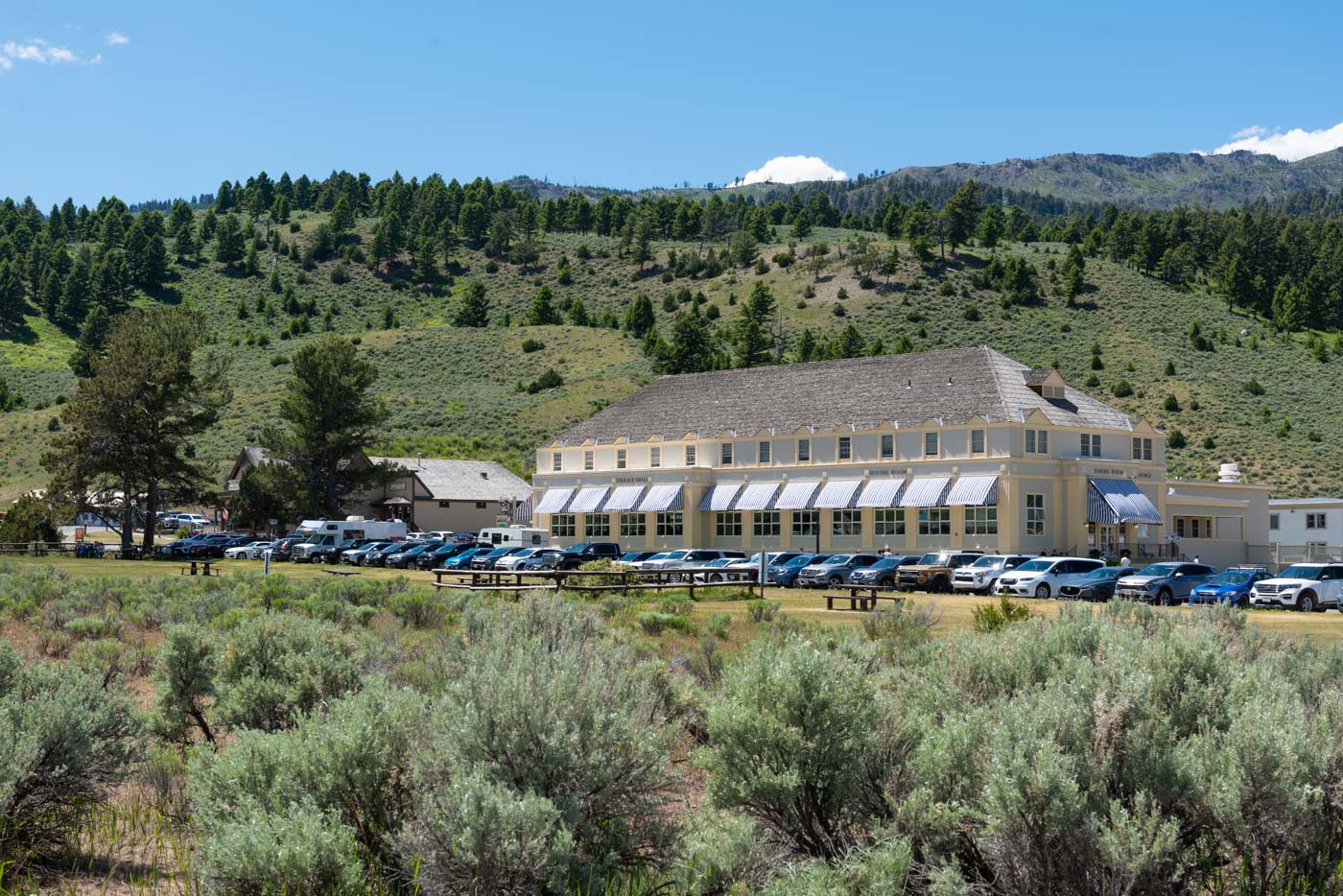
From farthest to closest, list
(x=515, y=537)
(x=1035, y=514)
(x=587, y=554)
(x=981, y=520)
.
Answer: (x=515, y=537)
(x=587, y=554)
(x=981, y=520)
(x=1035, y=514)

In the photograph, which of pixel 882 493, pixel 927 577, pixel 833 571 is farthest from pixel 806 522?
pixel 927 577

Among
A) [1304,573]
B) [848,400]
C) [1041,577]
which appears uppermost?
[848,400]

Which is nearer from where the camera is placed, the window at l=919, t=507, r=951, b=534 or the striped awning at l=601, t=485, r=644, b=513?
the window at l=919, t=507, r=951, b=534

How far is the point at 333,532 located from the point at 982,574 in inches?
1498

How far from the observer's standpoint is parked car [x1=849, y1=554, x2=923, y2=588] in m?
47.2

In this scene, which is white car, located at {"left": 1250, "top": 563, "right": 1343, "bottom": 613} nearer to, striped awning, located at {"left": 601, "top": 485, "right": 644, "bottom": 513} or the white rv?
striped awning, located at {"left": 601, "top": 485, "right": 644, "bottom": 513}

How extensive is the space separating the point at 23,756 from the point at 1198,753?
825 cm

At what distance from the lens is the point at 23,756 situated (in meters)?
9.09

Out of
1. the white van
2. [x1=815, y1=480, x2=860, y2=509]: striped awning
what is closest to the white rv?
the white van

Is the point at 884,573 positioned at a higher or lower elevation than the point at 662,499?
lower

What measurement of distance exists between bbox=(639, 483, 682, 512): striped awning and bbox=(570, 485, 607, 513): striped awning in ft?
11.7

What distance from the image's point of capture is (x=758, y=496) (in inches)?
2662

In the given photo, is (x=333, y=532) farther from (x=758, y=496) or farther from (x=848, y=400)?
(x=848, y=400)

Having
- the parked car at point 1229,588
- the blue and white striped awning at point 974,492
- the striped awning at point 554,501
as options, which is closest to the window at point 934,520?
the blue and white striped awning at point 974,492
